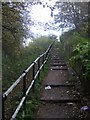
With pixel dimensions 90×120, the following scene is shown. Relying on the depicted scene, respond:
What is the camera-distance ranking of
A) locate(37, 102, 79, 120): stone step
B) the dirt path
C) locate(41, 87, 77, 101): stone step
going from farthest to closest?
locate(41, 87, 77, 101): stone step → the dirt path → locate(37, 102, 79, 120): stone step

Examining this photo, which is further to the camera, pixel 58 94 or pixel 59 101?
pixel 58 94

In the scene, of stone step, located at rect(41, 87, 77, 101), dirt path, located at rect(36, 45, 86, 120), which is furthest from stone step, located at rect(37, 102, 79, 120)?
stone step, located at rect(41, 87, 77, 101)

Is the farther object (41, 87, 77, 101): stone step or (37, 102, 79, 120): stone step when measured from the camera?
(41, 87, 77, 101): stone step

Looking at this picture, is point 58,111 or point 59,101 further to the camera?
point 59,101

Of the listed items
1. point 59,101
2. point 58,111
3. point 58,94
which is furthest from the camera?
point 58,94

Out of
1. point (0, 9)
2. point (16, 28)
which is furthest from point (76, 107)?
point (16, 28)

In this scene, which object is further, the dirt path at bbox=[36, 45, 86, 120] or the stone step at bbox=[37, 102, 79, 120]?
the dirt path at bbox=[36, 45, 86, 120]

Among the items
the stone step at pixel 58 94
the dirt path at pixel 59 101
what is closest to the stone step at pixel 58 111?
the dirt path at pixel 59 101

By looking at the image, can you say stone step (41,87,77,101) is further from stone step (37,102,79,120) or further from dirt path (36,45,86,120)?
stone step (37,102,79,120)

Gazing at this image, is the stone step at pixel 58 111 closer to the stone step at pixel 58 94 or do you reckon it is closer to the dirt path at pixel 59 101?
the dirt path at pixel 59 101

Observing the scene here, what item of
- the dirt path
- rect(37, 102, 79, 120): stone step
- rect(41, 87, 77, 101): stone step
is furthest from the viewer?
rect(41, 87, 77, 101): stone step

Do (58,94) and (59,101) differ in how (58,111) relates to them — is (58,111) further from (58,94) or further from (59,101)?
(58,94)

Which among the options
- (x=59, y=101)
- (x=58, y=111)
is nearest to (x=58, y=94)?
(x=59, y=101)

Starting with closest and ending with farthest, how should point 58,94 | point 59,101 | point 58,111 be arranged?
1. point 58,111
2. point 59,101
3. point 58,94
